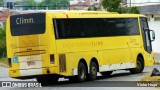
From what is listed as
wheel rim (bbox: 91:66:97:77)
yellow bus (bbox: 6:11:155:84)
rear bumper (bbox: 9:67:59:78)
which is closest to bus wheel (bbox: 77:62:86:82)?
yellow bus (bbox: 6:11:155:84)

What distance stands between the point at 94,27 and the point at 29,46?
13.5ft

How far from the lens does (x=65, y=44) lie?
2448 centimetres

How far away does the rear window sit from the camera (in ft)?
78.2

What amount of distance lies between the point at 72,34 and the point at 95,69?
2.41 meters

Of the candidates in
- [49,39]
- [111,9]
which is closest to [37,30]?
[49,39]

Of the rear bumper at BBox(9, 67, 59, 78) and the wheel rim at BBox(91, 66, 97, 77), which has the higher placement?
the rear bumper at BBox(9, 67, 59, 78)

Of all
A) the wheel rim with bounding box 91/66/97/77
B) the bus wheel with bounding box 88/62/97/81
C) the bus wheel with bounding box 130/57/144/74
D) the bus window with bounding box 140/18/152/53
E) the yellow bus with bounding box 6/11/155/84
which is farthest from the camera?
the bus window with bounding box 140/18/152/53

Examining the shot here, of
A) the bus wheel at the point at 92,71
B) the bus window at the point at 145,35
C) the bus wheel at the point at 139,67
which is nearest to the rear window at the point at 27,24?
the bus wheel at the point at 92,71

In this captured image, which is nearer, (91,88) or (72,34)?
(91,88)

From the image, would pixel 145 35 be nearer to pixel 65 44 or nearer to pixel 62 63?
pixel 65 44

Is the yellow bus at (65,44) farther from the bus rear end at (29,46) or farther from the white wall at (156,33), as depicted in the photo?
the white wall at (156,33)

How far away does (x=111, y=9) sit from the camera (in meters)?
53.1

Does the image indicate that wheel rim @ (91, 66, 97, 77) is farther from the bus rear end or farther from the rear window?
the rear window

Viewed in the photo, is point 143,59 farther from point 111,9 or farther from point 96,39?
point 111,9
